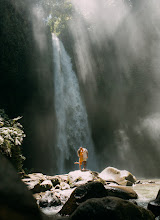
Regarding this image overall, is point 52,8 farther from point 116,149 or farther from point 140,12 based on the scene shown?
point 116,149

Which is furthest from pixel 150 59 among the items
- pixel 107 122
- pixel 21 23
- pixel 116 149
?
pixel 21 23

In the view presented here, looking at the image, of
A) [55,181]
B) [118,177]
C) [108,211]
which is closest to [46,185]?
[55,181]

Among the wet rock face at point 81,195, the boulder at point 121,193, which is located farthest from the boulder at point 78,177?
the wet rock face at point 81,195

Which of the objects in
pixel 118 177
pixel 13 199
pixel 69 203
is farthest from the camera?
pixel 118 177

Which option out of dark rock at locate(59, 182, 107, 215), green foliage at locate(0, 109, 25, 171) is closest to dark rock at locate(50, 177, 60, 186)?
green foliage at locate(0, 109, 25, 171)

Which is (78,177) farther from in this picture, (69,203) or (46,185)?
(69,203)

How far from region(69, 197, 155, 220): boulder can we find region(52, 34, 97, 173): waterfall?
42.1ft

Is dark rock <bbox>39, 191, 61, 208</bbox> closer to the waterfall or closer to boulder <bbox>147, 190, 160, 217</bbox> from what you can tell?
boulder <bbox>147, 190, 160, 217</bbox>

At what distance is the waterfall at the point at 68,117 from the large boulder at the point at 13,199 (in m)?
15.0

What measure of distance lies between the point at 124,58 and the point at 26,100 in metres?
12.1

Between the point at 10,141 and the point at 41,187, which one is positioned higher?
the point at 10,141

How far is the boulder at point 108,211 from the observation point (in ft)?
9.97

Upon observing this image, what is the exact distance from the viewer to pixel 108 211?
10.1 feet

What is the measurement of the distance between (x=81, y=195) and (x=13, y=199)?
3849mm
